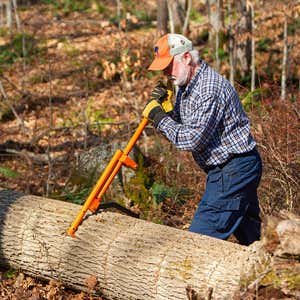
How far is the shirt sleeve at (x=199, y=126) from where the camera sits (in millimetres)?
4773

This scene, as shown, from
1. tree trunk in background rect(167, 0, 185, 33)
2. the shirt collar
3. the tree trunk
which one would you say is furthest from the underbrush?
tree trunk in background rect(167, 0, 185, 33)

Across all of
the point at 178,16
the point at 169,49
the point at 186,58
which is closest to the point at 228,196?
the point at 186,58

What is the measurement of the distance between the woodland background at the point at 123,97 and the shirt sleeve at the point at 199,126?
1.61 meters

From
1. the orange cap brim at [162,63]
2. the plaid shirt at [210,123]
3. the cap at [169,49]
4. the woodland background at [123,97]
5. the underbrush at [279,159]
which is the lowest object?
the woodland background at [123,97]

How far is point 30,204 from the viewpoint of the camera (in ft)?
18.5

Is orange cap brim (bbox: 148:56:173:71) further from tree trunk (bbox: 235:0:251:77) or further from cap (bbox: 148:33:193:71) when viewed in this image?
tree trunk (bbox: 235:0:251:77)

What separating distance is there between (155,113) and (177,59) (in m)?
0.45

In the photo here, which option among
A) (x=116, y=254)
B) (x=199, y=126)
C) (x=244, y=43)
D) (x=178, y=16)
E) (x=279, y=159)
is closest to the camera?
(x=199, y=126)

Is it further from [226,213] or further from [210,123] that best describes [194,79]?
[226,213]

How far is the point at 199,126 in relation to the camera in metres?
4.77

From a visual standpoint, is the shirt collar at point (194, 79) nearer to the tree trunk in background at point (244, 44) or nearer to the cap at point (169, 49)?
the cap at point (169, 49)

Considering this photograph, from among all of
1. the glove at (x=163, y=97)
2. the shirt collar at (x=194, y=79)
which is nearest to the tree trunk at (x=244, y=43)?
the glove at (x=163, y=97)

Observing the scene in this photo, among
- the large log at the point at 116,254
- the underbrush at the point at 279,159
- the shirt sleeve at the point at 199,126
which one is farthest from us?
the underbrush at the point at 279,159

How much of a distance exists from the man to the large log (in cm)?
34
